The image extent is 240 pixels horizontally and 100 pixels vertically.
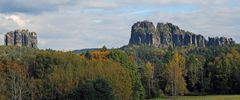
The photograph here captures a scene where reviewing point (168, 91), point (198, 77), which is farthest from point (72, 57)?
point (198, 77)

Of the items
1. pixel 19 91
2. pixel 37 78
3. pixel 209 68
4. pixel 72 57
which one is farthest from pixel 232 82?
pixel 19 91

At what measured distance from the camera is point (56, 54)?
8281 cm

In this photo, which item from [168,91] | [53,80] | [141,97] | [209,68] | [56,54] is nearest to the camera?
[53,80]

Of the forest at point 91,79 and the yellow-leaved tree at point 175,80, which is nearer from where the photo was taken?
the forest at point 91,79

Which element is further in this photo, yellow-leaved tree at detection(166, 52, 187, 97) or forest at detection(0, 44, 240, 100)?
yellow-leaved tree at detection(166, 52, 187, 97)

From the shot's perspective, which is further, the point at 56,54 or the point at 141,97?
the point at 141,97

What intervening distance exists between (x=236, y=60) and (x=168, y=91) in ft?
65.4

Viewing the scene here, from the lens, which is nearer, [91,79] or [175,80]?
[91,79]

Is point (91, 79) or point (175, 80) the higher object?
point (91, 79)

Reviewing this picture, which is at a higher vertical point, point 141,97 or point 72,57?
point 72,57

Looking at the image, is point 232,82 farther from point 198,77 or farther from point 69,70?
point 69,70

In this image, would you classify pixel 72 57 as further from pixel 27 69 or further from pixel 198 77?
pixel 198 77

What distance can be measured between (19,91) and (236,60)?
65648 mm

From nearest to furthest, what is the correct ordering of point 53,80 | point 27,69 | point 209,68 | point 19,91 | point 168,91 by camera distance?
1. point 19,91
2. point 53,80
3. point 27,69
4. point 168,91
5. point 209,68
